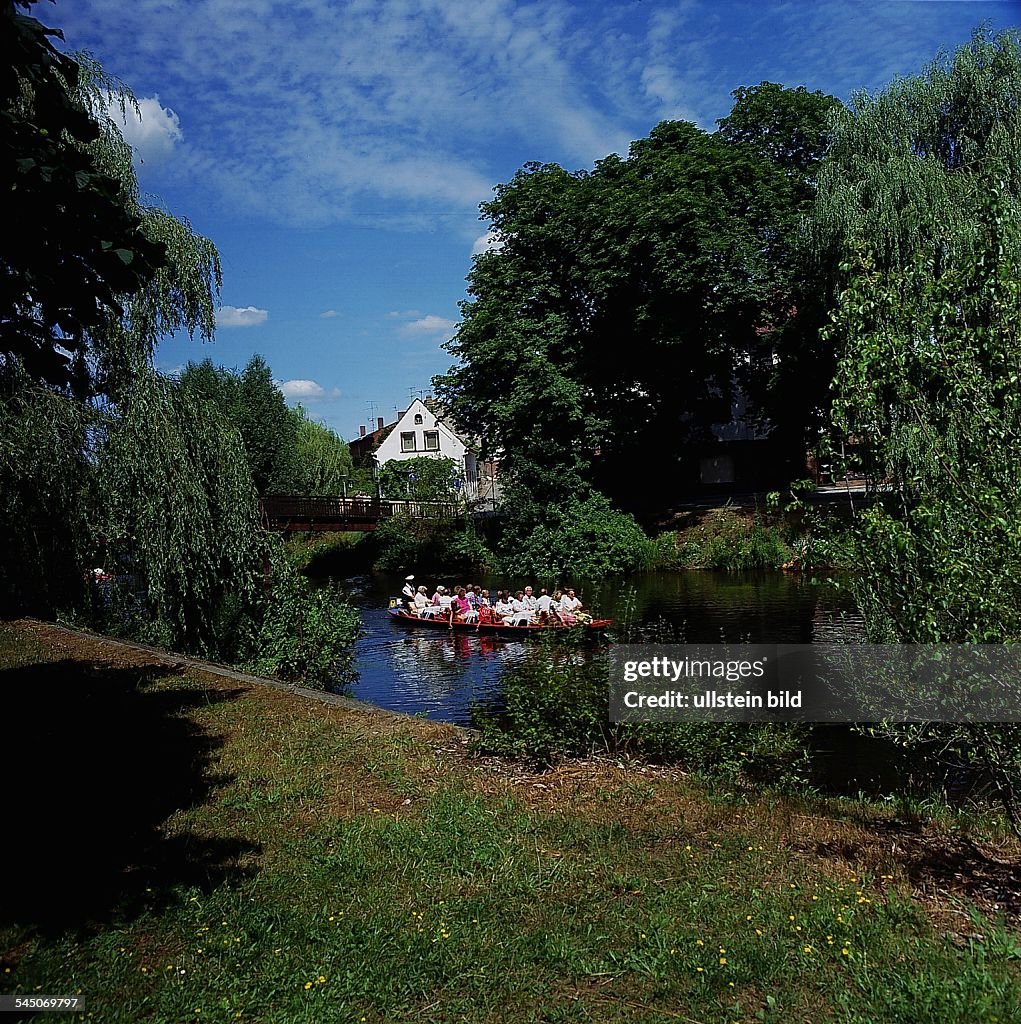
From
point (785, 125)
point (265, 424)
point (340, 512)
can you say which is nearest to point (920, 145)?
point (785, 125)

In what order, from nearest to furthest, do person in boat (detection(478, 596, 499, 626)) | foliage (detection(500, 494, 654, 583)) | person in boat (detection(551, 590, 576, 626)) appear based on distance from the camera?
person in boat (detection(551, 590, 576, 626))
person in boat (detection(478, 596, 499, 626))
foliage (detection(500, 494, 654, 583))

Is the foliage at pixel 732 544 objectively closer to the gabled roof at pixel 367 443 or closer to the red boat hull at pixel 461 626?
the red boat hull at pixel 461 626

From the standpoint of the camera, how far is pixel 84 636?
1683 centimetres

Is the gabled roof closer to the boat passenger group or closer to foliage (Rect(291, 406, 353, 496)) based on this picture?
foliage (Rect(291, 406, 353, 496))

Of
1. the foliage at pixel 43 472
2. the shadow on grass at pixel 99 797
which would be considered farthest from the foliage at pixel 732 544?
the shadow on grass at pixel 99 797

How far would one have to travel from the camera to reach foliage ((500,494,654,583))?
32.2m

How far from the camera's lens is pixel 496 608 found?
1009 inches

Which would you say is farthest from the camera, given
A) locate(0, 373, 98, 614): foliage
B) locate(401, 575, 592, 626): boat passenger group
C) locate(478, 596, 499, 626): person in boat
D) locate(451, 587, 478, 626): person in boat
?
locate(451, 587, 478, 626): person in boat

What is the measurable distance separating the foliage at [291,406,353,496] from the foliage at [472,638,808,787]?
44.9 metres

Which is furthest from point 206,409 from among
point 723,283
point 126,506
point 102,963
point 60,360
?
point 723,283

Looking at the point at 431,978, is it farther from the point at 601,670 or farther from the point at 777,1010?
the point at 601,670

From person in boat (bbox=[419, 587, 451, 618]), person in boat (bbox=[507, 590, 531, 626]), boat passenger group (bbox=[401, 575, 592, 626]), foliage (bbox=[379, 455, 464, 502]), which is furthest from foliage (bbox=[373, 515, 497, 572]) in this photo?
person in boat (bbox=[507, 590, 531, 626])

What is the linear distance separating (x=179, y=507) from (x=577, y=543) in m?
19.3

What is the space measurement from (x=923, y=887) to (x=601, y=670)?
4.88 meters
